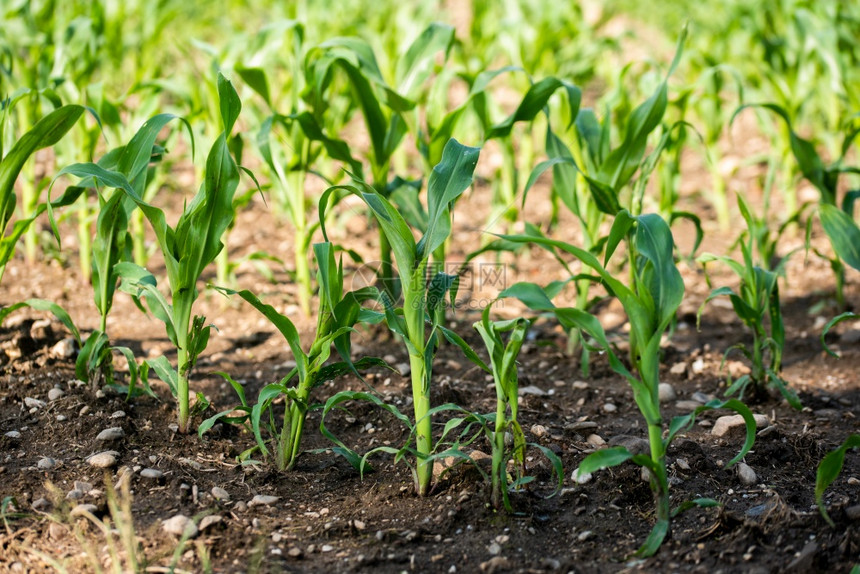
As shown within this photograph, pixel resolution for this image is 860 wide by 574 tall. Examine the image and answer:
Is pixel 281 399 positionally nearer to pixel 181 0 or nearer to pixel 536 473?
pixel 536 473

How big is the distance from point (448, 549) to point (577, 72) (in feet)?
11.5

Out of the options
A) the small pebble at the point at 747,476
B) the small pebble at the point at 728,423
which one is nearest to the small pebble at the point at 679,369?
the small pebble at the point at 728,423

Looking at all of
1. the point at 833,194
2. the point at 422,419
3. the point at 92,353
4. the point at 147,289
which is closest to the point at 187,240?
the point at 147,289

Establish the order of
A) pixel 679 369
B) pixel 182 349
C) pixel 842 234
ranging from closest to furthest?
pixel 182 349 → pixel 842 234 → pixel 679 369

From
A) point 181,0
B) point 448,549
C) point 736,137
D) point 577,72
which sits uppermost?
point 181,0

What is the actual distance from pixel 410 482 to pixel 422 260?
66 centimetres

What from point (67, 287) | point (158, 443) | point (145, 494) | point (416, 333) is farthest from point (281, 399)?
point (67, 287)

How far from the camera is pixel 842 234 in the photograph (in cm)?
277

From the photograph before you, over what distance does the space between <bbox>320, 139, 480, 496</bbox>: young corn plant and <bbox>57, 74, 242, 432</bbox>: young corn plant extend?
356 mm

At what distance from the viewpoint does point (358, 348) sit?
3.40 metres

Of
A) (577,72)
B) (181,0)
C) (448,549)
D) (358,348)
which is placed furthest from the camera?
(181,0)

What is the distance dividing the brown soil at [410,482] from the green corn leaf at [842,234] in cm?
57

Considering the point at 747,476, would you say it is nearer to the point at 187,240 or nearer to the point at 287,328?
the point at 287,328

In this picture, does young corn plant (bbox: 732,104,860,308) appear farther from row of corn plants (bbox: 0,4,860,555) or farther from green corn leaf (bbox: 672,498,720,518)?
green corn leaf (bbox: 672,498,720,518)
